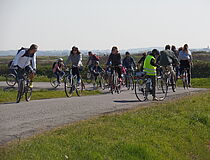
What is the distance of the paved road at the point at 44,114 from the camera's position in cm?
871

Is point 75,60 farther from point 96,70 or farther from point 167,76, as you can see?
point 96,70

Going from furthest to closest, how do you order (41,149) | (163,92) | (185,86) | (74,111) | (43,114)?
(185,86), (163,92), (74,111), (43,114), (41,149)

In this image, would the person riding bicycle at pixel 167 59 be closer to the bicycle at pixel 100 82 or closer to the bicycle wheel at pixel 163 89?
the bicycle wheel at pixel 163 89

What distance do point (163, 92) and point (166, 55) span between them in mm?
2095

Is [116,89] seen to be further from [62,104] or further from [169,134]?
[169,134]

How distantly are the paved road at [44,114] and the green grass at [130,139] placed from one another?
60 centimetres

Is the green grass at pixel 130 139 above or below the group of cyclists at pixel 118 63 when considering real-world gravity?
below

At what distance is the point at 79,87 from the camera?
55.5 feet

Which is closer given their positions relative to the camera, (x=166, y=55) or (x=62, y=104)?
(x=62, y=104)

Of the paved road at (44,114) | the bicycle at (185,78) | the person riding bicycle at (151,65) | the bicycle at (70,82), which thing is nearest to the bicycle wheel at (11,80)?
the bicycle at (70,82)

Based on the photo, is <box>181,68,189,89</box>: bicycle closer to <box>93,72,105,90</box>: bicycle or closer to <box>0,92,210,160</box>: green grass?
<box>93,72,105,90</box>: bicycle

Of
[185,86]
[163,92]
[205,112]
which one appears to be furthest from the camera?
[185,86]

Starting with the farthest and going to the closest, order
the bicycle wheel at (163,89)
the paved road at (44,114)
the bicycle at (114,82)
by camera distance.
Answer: the bicycle at (114,82) → the bicycle wheel at (163,89) → the paved road at (44,114)

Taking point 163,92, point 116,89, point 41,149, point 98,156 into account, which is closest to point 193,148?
point 98,156
